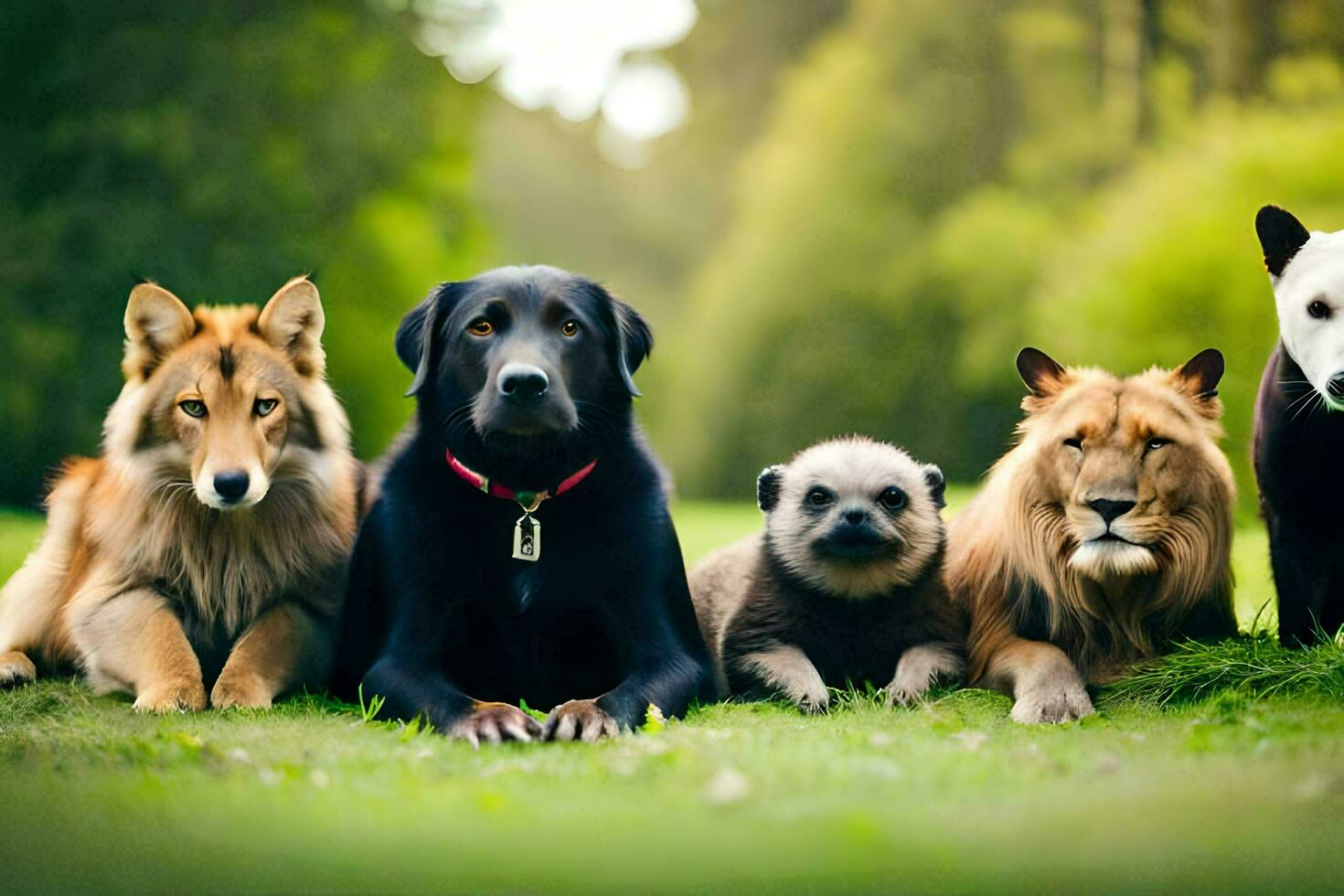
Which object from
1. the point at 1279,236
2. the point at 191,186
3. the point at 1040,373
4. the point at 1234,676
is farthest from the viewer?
the point at 191,186

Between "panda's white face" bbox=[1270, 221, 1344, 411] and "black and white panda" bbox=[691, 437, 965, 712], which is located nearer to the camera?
"panda's white face" bbox=[1270, 221, 1344, 411]

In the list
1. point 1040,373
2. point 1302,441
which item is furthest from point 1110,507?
point 1302,441

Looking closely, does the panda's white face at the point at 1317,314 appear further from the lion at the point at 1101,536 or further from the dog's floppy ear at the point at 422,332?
the dog's floppy ear at the point at 422,332

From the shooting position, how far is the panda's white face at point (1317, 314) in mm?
4273

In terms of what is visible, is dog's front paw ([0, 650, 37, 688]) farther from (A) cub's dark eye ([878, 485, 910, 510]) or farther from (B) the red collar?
(A) cub's dark eye ([878, 485, 910, 510])

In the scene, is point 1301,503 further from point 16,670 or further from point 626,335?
point 16,670

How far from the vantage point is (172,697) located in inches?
172

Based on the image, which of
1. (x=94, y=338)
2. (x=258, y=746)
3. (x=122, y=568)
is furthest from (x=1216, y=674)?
(x=94, y=338)

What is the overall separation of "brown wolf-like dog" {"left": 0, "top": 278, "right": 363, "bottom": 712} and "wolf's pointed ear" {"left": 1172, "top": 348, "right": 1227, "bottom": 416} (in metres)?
3.06

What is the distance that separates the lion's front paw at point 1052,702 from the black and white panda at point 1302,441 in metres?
0.90

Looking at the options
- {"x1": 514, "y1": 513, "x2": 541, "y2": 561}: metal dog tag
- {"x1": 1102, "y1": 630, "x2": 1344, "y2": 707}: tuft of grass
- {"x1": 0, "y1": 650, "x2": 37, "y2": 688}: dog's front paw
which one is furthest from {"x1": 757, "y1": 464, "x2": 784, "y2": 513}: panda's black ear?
{"x1": 0, "y1": 650, "x2": 37, "y2": 688}: dog's front paw

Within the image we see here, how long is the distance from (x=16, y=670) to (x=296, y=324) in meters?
1.73

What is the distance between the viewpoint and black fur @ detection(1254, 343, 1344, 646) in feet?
14.9

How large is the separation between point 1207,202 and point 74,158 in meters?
11.1
